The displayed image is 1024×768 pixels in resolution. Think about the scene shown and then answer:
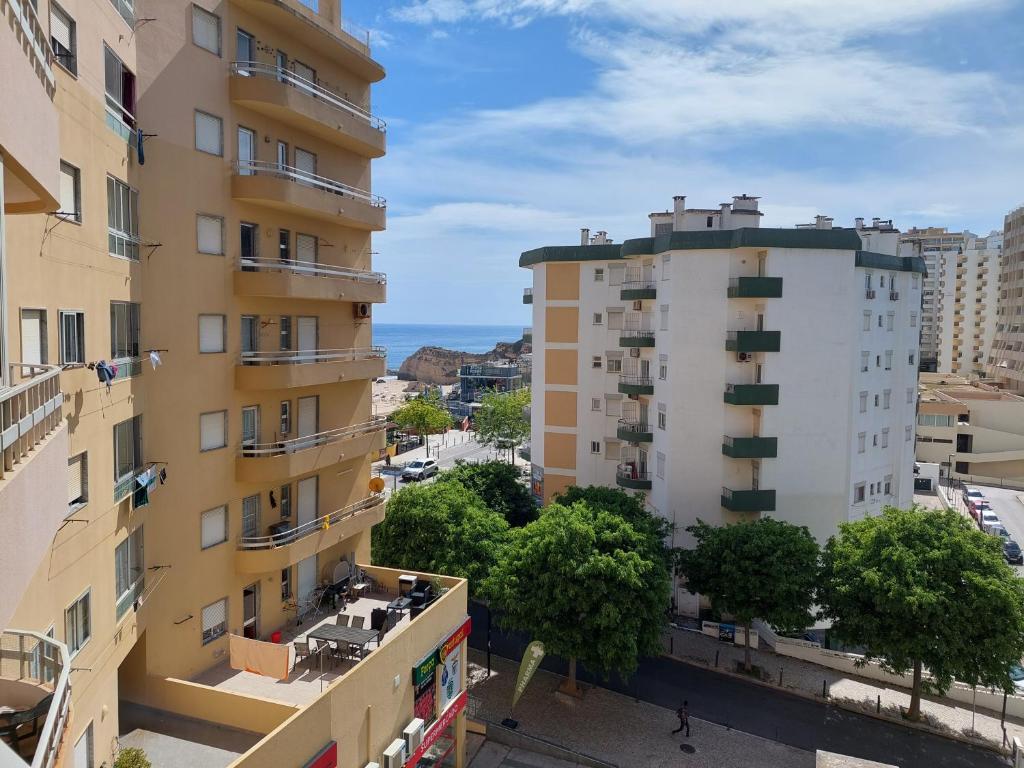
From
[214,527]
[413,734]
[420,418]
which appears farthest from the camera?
[420,418]

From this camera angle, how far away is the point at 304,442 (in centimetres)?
2259

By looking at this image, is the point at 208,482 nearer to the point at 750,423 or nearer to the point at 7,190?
the point at 7,190

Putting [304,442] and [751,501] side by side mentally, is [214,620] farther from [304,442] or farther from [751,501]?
[751,501]

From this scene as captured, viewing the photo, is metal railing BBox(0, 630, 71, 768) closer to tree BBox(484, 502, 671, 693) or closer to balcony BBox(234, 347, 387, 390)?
balcony BBox(234, 347, 387, 390)

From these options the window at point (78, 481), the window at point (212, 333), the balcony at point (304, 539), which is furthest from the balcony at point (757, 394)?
the window at point (78, 481)

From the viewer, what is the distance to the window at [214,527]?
19656mm

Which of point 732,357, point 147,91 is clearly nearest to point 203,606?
point 147,91

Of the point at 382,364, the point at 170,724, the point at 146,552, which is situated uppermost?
the point at 382,364

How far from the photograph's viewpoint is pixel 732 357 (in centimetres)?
3791

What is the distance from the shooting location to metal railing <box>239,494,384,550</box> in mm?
20906

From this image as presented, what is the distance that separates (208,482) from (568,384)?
31365mm

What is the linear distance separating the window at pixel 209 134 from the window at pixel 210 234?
5.91 ft

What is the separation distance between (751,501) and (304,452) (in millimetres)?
24495

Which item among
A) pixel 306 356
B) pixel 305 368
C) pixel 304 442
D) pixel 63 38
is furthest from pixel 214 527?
pixel 63 38
